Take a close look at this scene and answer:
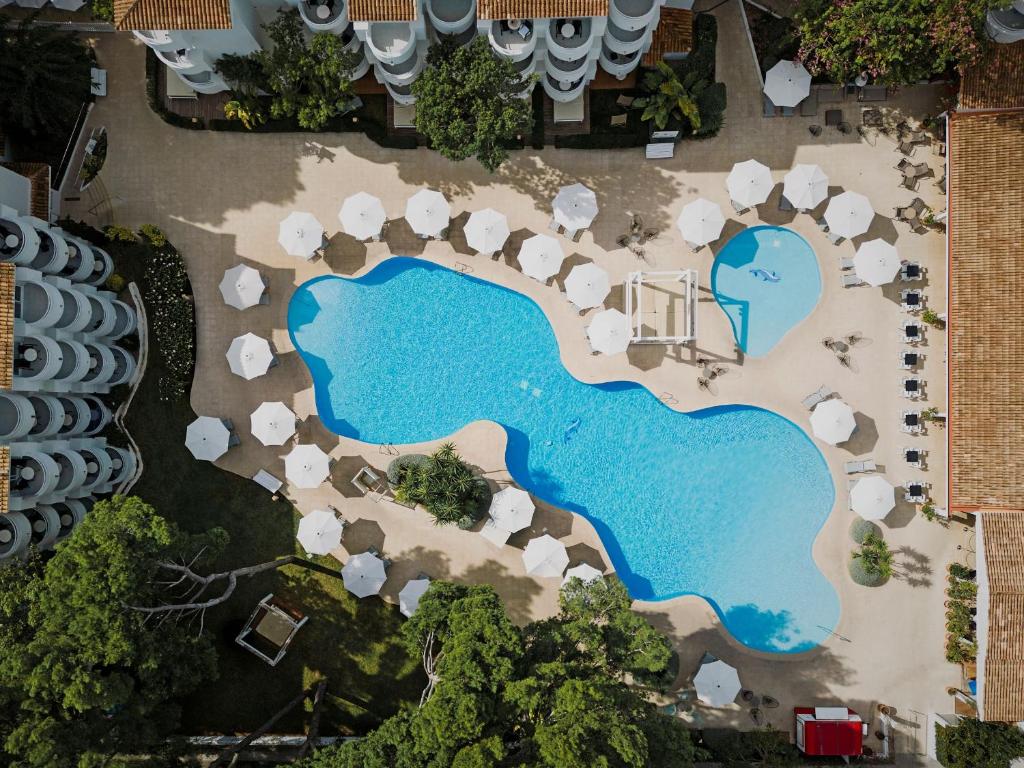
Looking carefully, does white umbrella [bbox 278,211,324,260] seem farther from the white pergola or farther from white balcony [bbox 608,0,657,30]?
white balcony [bbox 608,0,657,30]

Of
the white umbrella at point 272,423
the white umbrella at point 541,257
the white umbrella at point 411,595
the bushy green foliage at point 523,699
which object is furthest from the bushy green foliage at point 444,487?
the white umbrella at point 541,257

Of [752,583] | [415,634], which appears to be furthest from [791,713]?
[415,634]

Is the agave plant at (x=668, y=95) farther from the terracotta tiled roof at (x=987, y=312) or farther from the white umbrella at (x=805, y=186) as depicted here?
the terracotta tiled roof at (x=987, y=312)

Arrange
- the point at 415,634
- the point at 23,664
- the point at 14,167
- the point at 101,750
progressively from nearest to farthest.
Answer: the point at 23,664, the point at 101,750, the point at 415,634, the point at 14,167

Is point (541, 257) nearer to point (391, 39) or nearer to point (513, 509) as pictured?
point (391, 39)

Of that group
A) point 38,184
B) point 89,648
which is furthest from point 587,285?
point 38,184

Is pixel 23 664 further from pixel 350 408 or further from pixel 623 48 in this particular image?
pixel 623 48

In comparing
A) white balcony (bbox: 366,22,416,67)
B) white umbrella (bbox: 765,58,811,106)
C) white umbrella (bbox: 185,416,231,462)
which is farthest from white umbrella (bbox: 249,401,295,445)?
white umbrella (bbox: 765,58,811,106)
